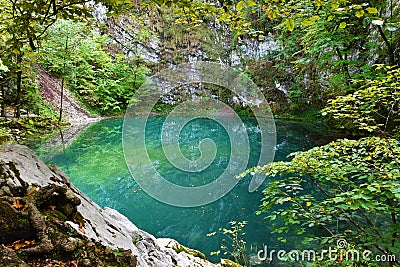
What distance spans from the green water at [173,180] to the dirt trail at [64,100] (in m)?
3.35

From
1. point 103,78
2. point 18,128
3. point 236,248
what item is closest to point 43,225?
point 236,248

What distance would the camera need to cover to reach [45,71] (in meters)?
16.4

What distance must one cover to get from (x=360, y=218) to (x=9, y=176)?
15.0 ft

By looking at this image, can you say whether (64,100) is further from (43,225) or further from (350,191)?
(350,191)

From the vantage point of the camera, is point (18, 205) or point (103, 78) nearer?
point (18, 205)

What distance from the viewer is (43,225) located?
4.02 feet

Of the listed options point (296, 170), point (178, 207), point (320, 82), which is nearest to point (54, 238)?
point (296, 170)

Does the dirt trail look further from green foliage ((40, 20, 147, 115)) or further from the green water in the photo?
the green water

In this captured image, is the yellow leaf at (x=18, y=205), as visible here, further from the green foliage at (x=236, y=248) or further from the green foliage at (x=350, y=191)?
the green foliage at (x=236, y=248)

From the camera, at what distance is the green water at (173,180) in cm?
439

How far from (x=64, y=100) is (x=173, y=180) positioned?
1208 cm

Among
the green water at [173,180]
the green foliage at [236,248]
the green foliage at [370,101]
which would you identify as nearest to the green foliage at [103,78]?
the green water at [173,180]

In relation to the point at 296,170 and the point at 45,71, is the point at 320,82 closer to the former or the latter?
the point at 296,170

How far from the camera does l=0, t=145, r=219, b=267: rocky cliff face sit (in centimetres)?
114
